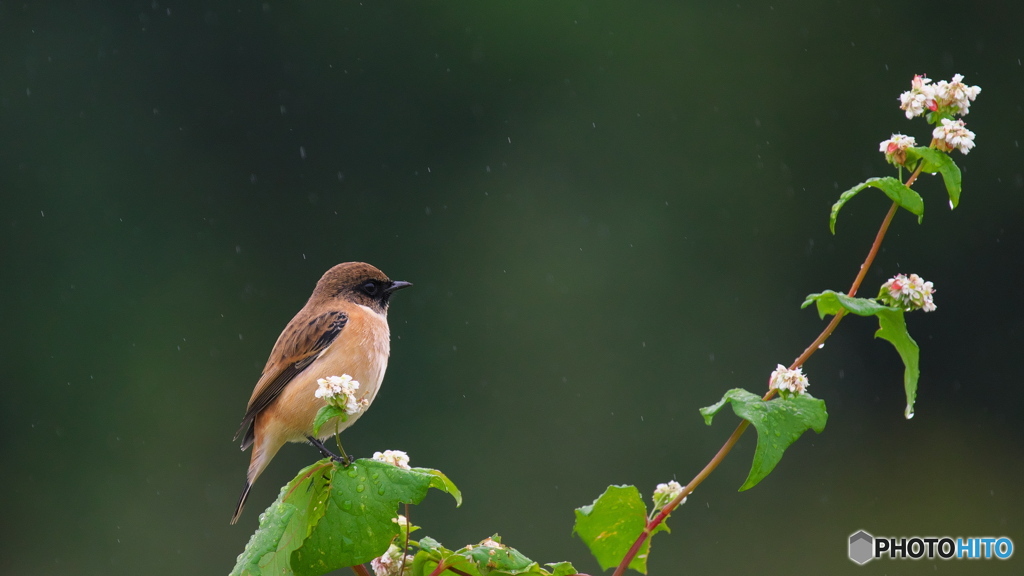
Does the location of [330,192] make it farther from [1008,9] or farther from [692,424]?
[1008,9]

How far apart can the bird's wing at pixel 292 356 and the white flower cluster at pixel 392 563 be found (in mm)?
1843

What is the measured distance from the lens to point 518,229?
14.8 metres

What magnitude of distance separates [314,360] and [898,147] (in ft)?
7.41

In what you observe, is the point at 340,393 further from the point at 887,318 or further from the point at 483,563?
the point at 887,318

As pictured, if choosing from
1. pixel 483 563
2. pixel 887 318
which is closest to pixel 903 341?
pixel 887 318

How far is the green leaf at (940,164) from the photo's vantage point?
6.22ft

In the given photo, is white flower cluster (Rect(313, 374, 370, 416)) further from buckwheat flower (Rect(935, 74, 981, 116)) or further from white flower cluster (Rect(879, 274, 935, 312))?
buckwheat flower (Rect(935, 74, 981, 116))

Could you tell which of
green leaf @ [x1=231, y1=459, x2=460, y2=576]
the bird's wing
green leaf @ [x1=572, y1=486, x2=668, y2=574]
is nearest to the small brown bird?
the bird's wing

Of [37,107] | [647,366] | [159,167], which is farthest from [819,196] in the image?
[37,107]

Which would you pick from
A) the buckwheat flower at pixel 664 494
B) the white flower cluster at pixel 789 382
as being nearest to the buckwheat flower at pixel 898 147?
the white flower cluster at pixel 789 382

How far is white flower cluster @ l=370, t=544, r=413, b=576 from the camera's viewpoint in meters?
1.91

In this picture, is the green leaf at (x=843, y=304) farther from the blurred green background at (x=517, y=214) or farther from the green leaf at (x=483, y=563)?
the blurred green background at (x=517, y=214)

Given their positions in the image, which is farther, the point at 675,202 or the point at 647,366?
the point at 675,202

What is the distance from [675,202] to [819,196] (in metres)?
1.82
